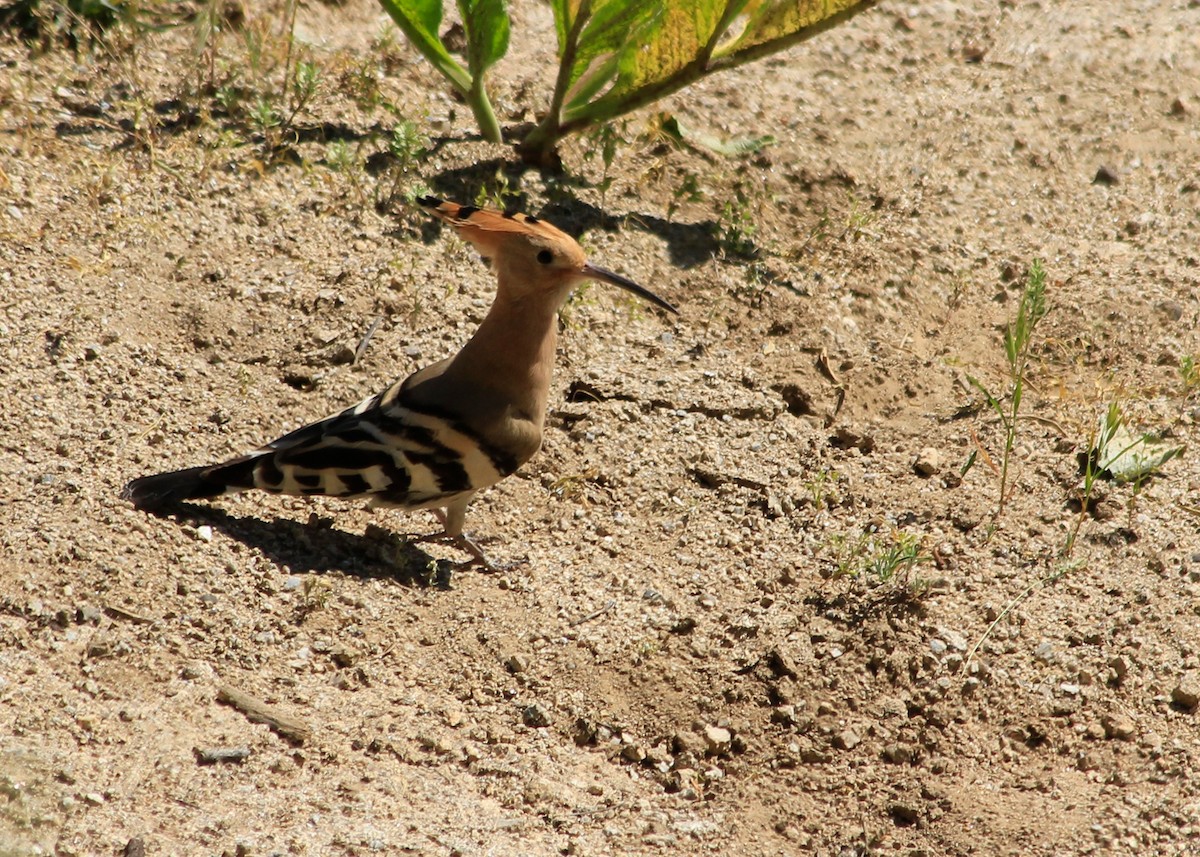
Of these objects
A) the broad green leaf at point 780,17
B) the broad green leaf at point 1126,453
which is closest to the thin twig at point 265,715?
the broad green leaf at point 1126,453

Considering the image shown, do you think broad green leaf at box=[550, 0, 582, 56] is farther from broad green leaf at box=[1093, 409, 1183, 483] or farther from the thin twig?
the thin twig

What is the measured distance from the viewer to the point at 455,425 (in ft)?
10.8

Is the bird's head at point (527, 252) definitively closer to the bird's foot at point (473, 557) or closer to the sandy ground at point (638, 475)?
the sandy ground at point (638, 475)

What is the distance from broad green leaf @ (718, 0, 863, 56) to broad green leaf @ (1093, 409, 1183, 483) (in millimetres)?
1608

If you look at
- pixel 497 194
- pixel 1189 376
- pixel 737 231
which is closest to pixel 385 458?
pixel 497 194

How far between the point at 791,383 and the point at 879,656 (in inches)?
42.7

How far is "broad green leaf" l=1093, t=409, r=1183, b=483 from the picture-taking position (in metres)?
3.35

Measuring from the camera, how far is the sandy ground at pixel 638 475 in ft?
8.52

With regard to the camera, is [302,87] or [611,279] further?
[302,87]

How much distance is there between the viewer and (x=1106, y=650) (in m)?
2.90

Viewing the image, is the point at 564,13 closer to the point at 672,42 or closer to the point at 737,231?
the point at 672,42

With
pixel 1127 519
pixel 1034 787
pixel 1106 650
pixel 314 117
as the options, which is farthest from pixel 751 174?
pixel 1034 787

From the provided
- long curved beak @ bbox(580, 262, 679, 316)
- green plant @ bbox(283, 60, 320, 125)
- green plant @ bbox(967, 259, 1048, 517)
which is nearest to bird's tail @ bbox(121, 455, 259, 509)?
long curved beak @ bbox(580, 262, 679, 316)

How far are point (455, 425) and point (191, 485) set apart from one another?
0.65m
